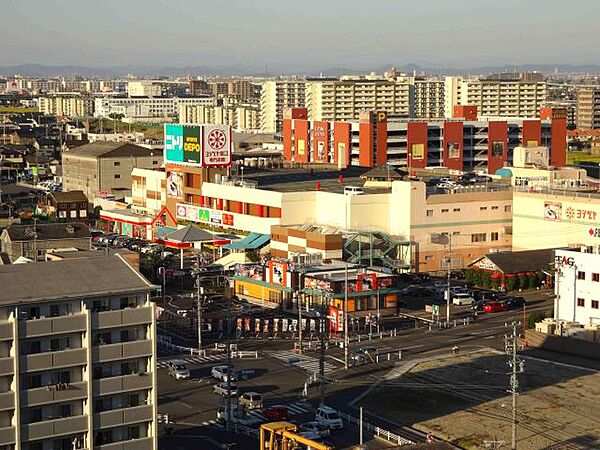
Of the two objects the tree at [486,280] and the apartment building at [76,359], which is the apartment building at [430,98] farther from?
the apartment building at [76,359]

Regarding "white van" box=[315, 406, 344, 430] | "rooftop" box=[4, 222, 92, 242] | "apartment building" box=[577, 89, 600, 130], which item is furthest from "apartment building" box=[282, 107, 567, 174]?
"apartment building" box=[577, 89, 600, 130]

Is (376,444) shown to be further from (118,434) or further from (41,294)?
(41,294)

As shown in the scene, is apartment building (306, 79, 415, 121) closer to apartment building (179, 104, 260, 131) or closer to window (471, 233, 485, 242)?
apartment building (179, 104, 260, 131)

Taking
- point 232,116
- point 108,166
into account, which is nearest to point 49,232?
point 108,166

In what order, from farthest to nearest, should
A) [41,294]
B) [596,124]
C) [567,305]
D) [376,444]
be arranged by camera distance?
[596,124] < [567,305] < [376,444] < [41,294]

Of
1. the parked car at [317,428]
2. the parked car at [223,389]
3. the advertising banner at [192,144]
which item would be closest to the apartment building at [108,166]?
the advertising banner at [192,144]

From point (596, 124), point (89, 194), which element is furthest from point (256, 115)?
point (89, 194)
